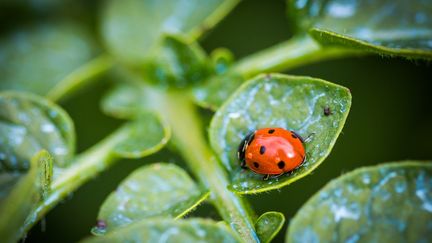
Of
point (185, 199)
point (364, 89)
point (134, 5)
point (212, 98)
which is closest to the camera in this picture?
point (185, 199)

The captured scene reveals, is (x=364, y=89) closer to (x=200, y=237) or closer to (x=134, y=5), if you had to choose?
(x=134, y=5)

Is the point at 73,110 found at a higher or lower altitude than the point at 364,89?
higher

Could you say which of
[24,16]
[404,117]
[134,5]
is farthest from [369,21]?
[24,16]

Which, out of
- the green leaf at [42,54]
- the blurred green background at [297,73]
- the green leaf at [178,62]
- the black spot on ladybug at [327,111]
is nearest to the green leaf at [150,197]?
the black spot on ladybug at [327,111]

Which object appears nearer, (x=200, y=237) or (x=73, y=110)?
(x=200, y=237)

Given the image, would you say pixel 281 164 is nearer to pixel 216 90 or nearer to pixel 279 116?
pixel 279 116

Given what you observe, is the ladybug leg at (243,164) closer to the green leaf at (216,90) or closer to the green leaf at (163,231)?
the green leaf at (216,90)

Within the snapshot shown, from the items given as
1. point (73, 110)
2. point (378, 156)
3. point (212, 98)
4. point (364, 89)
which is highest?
point (212, 98)

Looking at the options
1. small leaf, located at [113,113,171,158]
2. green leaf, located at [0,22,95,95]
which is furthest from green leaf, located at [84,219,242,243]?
green leaf, located at [0,22,95,95]

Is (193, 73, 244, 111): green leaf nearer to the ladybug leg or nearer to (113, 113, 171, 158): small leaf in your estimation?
(113, 113, 171, 158): small leaf
